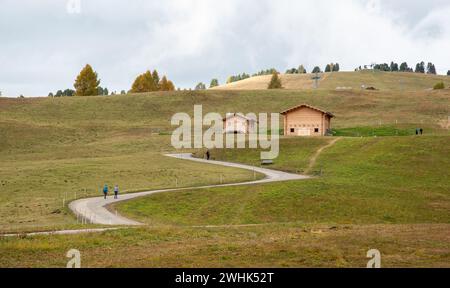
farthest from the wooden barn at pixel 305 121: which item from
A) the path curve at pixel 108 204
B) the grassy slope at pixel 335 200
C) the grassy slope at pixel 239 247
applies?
the grassy slope at pixel 239 247

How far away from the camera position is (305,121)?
110 m

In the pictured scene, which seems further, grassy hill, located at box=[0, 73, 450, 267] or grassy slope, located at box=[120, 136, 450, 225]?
grassy slope, located at box=[120, 136, 450, 225]

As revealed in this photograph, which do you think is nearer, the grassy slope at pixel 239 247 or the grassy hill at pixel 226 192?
the grassy slope at pixel 239 247

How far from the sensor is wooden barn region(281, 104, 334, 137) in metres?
110

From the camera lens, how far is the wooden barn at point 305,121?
110 m

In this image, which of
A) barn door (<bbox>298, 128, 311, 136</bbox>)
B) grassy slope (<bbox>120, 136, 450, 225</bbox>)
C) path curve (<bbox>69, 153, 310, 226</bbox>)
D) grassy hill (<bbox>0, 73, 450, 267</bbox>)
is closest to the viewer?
grassy hill (<bbox>0, 73, 450, 267</bbox>)

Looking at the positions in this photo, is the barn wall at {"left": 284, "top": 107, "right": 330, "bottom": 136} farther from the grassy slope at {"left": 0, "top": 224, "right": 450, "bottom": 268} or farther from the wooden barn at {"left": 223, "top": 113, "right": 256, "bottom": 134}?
the grassy slope at {"left": 0, "top": 224, "right": 450, "bottom": 268}

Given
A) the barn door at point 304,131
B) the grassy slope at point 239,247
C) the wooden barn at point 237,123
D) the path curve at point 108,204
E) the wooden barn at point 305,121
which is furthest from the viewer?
the wooden barn at point 237,123

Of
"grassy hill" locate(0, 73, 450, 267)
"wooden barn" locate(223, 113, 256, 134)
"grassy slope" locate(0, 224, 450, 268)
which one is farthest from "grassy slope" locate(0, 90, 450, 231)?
"wooden barn" locate(223, 113, 256, 134)

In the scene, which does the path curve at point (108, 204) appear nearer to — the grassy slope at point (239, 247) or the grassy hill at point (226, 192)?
the grassy hill at point (226, 192)

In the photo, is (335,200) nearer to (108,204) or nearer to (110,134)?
(108,204)

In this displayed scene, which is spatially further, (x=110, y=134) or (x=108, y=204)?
(x=110, y=134)

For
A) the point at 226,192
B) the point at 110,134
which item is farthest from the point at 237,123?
the point at 226,192
